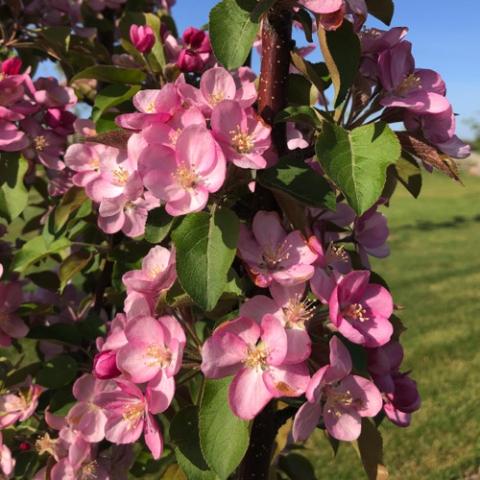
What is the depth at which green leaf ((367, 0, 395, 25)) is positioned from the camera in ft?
4.37

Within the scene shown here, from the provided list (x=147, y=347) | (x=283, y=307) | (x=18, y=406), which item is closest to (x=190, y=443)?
(x=147, y=347)

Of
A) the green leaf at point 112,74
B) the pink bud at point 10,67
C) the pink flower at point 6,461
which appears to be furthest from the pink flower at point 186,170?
the pink flower at point 6,461

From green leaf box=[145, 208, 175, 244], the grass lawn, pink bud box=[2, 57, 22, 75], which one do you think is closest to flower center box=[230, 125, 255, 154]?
green leaf box=[145, 208, 175, 244]

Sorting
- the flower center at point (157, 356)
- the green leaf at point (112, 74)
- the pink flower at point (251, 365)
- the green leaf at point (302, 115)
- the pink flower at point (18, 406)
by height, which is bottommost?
the pink flower at point (18, 406)

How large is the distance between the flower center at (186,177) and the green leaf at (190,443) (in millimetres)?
470

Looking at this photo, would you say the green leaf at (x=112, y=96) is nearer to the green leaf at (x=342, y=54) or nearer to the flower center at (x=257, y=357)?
the green leaf at (x=342, y=54)

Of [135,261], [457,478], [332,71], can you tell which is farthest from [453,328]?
[332,71]

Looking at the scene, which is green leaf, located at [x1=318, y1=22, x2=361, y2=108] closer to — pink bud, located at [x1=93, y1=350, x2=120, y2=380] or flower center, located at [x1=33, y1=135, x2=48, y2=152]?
pink bud, located at [x1=93, y1=350, x2=120, y2=380]

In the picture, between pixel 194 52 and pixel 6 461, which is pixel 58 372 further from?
pixel 194 52

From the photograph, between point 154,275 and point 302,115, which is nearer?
point 302,115

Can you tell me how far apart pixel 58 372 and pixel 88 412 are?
1.05 ft

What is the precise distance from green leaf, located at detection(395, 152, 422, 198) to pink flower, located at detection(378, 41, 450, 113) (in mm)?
142

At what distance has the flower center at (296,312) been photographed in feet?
3.83

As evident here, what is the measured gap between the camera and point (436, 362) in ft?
21.3
